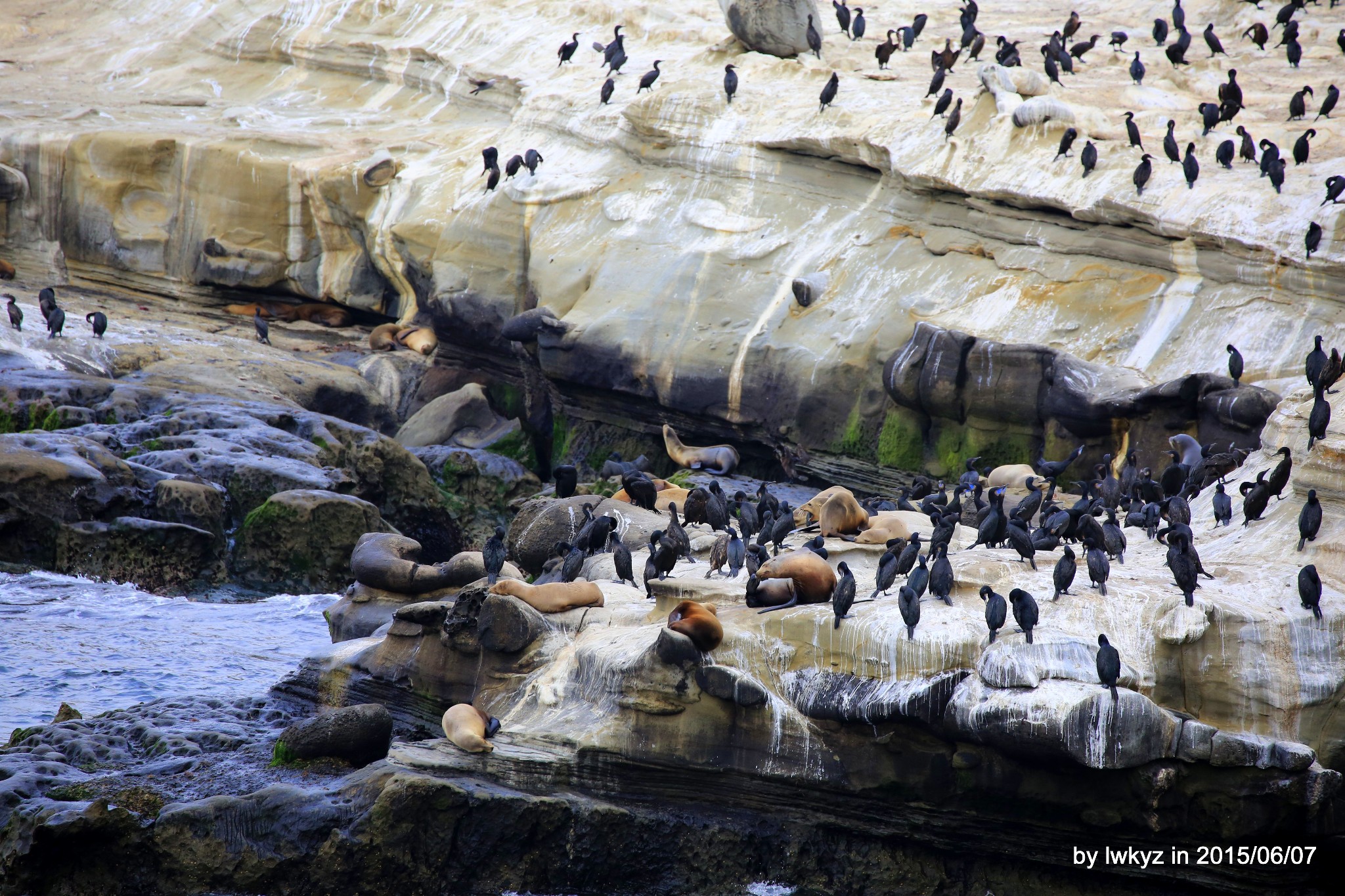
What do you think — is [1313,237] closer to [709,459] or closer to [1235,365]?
[1235,365]

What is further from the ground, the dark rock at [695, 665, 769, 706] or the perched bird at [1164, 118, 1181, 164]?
the perched bird at [1164, 118, 1181, 164]

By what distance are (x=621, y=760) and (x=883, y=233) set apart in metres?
12.7

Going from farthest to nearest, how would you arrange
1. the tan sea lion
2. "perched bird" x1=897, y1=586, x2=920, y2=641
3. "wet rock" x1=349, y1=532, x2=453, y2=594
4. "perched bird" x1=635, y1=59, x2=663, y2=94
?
"perched bird" x1=635, y1=59, x2=663, y2=94 < the tan sea lion < "wet rock" x1=349, y1=532, x2=453, y2=594 < "perched bird" x1=897, y1=586, x2=920, y2=641

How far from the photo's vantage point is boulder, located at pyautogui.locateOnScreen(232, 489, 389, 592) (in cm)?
1595

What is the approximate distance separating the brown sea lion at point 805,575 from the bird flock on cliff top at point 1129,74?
882 centimetres

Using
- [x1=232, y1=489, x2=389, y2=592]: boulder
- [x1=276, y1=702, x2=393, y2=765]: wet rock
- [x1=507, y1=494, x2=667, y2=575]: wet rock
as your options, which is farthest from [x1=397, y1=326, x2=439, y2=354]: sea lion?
[x1=276, y1=702, x2=393, y2=765]: wet rock

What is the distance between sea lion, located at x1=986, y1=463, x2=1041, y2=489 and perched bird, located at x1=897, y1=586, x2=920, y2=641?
7479mm

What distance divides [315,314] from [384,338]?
2.59 metres

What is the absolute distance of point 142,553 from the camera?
15.5 m

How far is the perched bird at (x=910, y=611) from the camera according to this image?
32.1ft

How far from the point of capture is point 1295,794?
9211 millimetres

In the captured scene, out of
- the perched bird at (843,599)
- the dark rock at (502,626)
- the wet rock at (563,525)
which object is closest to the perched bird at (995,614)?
the perched bird at (843,599)

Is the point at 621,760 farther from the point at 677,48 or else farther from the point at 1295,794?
the point at 677,48

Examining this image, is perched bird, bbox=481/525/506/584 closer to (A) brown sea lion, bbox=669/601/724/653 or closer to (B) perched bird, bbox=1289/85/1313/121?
(A) brown sea lion, bbox=669/601/724/653
